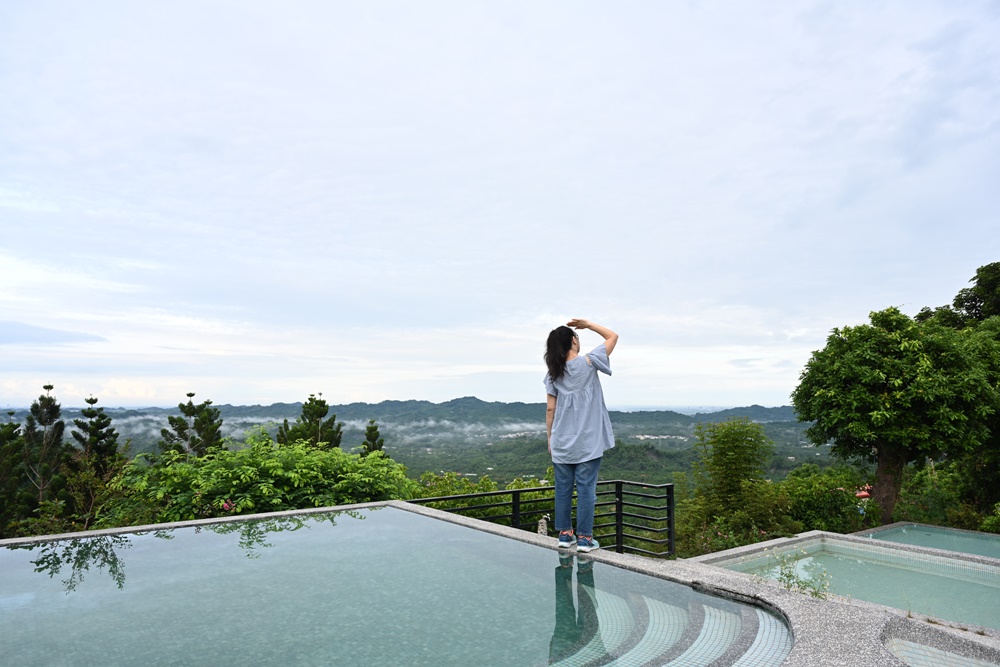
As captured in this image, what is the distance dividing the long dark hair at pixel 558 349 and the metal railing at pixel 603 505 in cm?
123

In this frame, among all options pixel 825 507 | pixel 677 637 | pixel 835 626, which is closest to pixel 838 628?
pixel 835 626

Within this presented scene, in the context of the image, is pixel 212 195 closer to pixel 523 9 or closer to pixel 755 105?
pixel 523 9

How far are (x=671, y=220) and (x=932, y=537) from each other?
20.0 feet

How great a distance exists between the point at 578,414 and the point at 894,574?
4.57 meters

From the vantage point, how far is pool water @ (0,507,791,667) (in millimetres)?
2412

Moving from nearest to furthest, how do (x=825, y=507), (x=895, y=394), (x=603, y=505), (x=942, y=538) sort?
(x=603, y=505) → (x=942, y=538) → (x=895, y=394) → (x=825, y=507)

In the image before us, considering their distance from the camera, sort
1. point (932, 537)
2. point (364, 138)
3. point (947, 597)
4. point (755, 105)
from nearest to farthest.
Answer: point (947, 597) < point (932, 537) < point (755, 105) < point (364, 138)

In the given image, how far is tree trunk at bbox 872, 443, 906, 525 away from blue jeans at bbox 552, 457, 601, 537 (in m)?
7.96

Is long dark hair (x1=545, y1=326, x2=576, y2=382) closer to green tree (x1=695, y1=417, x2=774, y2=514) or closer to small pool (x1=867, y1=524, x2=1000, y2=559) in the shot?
green tree (x1=695, y1=417, x2=774, y2=514)

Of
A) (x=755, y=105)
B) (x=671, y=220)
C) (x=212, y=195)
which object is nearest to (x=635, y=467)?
(x=671, y=220)

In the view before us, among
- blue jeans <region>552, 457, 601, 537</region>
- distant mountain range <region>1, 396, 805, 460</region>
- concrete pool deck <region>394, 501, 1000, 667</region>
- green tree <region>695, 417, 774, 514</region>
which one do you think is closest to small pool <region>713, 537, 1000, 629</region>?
green tree <region>695, 417, 774, 514</region>

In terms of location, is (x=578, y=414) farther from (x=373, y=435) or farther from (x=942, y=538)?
(x=373, y=435)

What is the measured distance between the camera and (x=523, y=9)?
7.58 metres

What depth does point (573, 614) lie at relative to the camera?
287cm
